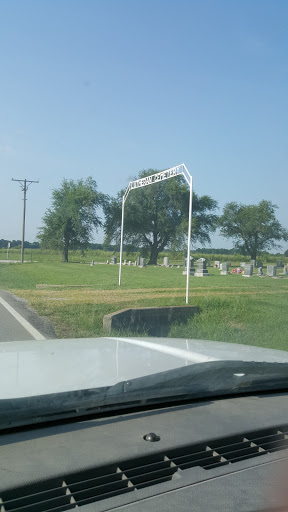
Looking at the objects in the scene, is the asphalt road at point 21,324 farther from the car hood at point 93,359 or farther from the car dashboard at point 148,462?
the car dashboard at point 148,462

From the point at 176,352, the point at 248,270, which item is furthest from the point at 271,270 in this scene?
the point at 176,352

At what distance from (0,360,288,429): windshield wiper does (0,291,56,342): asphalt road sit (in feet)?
17.1

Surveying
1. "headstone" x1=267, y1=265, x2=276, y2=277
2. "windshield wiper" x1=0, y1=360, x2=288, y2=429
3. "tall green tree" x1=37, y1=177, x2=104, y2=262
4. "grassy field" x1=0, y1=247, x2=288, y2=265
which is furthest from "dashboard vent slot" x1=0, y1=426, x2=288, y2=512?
"headstone" x1=267, y1=265, x2=276, y2=277

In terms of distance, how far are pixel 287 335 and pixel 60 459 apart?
7.52 meters

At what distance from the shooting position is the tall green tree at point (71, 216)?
858 inches

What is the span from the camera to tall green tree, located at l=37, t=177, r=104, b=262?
71.5ft

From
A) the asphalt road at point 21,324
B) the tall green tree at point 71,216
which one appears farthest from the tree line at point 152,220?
the asphalt road at point 21,324

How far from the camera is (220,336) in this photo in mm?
8445

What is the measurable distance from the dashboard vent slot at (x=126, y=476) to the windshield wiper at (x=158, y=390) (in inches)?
16.6

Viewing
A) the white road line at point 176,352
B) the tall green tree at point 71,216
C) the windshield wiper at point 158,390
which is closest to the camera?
the windshield wiper at point 158,390

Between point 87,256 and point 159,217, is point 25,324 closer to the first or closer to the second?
point 159,217

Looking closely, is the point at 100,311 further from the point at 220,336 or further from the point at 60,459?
the point at 60,459

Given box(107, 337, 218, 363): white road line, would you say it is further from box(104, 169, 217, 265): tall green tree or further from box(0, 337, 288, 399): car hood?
box(104, 169, 217, 265): tall green tree

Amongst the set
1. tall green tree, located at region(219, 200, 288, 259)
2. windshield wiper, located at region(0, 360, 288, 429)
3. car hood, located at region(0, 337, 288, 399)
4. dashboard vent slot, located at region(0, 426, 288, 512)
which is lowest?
dashboard vent slot, located at region(0, 426, 288, 512)
